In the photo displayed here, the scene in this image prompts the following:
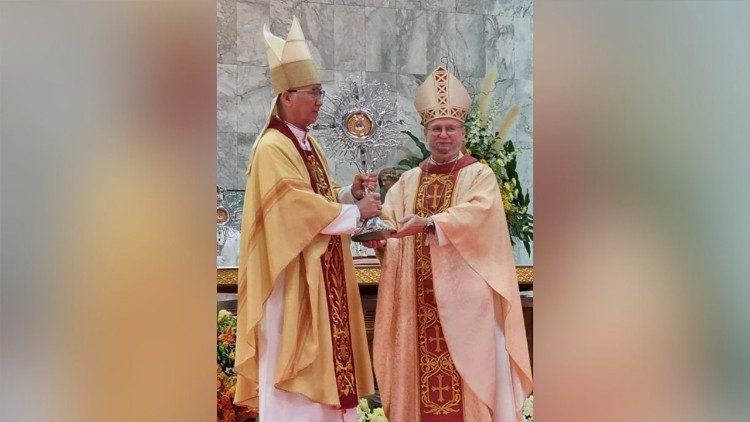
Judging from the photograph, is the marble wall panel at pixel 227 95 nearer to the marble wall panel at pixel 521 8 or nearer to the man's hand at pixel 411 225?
the marble wall panel at pixel 521 8

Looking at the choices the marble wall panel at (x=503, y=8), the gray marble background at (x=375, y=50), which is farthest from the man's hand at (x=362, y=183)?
the marble wall panel at (x=503, y=8)

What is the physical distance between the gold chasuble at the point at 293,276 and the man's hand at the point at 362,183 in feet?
0.69

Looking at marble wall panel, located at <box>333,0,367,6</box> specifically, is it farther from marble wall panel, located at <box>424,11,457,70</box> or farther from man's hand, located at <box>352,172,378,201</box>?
man's hand, located at <box>352,172,378,201</box>

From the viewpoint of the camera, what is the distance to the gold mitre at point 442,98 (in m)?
3.68

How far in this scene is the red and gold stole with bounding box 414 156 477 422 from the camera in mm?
3684

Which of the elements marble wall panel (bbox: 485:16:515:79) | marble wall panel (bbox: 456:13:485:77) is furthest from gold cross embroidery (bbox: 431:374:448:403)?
marble wall panel (bbox: 485:16:515:79)

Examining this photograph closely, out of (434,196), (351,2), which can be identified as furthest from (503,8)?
(434,196)

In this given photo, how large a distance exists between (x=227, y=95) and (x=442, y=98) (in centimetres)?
244

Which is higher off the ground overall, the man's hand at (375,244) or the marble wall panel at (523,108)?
the marble wall panel at (523,108)

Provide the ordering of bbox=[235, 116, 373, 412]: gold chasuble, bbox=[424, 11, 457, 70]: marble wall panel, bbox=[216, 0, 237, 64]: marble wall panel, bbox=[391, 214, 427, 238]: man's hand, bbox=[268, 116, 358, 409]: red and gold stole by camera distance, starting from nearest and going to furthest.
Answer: bbox=[235, 116, 373, 412]: gold chasuble → bbox=[268, 116, 358, 409]: red and gold stole → bbox=[391, 214, 427, 238]: man's hand → bbox=[216, 0, 237, 64]: marble wall panel → bbox=[424, 11, 457, 70]: marble wall panel

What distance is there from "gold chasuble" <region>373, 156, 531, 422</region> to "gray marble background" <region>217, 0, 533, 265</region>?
221 centimetres
